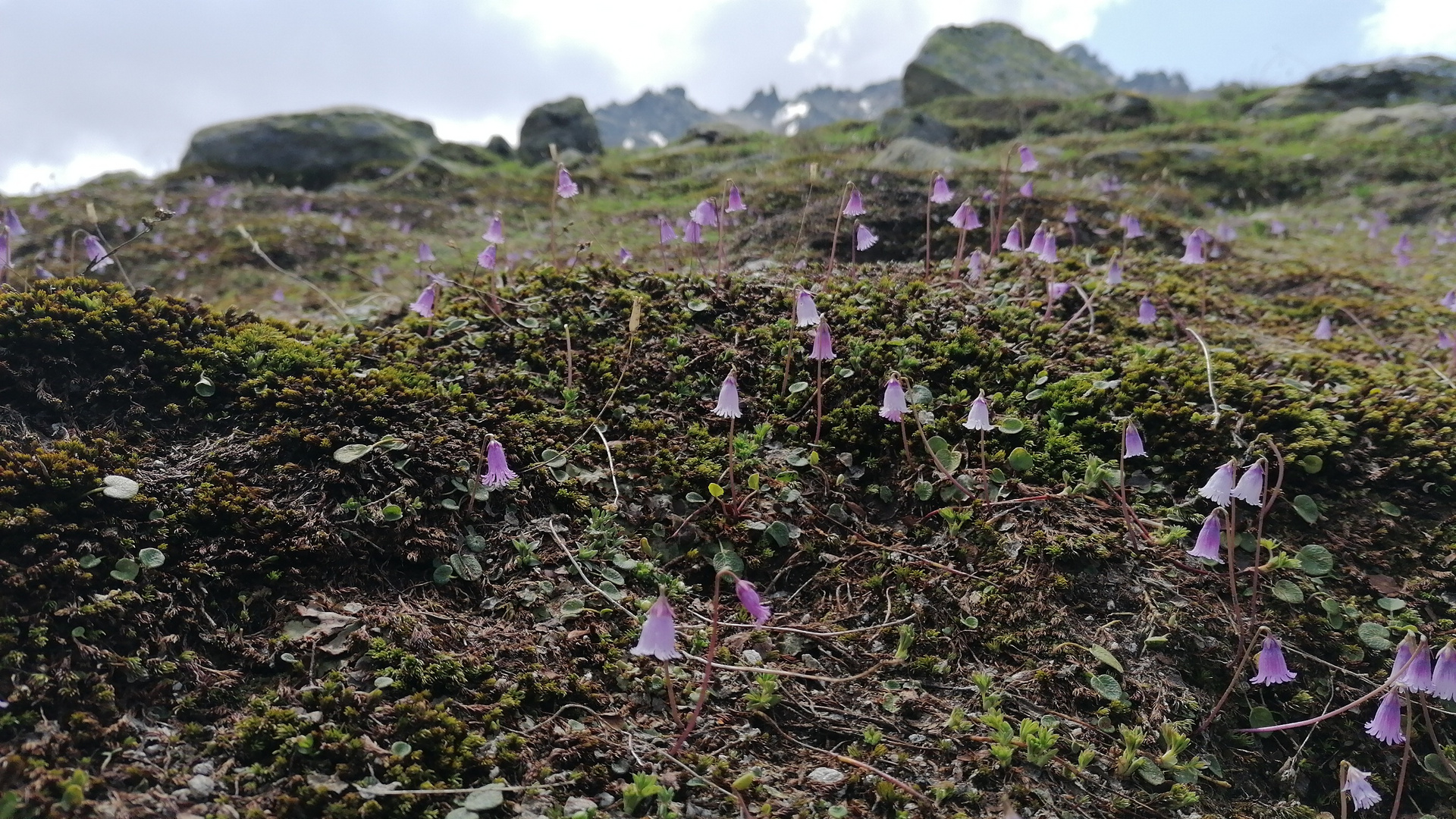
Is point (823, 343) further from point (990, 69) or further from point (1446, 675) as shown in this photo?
point (990, 69)

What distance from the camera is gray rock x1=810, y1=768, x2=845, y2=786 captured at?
2.46m

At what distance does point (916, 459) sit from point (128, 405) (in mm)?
3714

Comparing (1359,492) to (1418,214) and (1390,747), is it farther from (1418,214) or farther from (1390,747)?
(1418,214)

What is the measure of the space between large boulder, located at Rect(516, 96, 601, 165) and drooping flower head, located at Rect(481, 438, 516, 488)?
33.8 metres

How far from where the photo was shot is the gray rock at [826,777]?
246 cm

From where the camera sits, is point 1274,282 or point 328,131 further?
point 328,131

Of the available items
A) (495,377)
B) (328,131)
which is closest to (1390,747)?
(495,377)

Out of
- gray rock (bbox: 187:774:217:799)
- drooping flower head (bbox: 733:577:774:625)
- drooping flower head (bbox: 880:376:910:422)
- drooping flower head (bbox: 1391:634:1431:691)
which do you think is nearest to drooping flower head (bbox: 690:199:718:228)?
drooping flower head (bbox: 880:376:910:422)

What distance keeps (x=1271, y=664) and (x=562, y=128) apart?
3758cm

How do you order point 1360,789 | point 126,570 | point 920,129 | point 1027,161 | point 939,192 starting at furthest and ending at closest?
point 920,129, point 1027,161, point 939,192, point 126,570, point 1360,789

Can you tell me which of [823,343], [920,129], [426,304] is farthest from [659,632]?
[920,129]

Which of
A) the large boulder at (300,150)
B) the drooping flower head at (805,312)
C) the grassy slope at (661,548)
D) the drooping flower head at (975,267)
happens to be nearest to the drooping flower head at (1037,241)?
the grassy slope at (661,548)

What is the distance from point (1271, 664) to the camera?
2.67m

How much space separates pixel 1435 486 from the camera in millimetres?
3512
